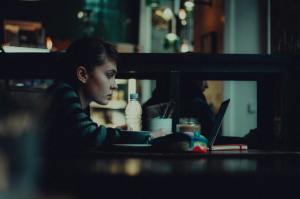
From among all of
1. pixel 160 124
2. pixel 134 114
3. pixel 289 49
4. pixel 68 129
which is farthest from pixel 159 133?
pixel 289 49

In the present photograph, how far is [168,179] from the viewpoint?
696 mm

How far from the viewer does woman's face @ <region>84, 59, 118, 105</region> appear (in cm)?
141

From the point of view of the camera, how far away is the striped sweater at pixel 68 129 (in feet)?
3.81

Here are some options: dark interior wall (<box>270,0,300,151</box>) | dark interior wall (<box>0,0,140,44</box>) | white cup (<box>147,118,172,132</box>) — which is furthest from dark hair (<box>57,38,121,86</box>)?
dark interior wall (<box>0,0,140,44</box>)

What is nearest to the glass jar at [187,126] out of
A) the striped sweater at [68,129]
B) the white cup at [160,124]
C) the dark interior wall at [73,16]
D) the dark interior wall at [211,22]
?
the white cup at [160,124]

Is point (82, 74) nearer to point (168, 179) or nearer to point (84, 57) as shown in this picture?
point (84, 57)

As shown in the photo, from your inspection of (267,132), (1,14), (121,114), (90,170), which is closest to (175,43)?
(121,114)

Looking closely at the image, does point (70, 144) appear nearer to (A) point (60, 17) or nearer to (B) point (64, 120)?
(B) point (64, 120)

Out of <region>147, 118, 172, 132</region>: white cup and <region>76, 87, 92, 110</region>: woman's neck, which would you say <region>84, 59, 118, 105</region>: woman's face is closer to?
<region>76, 87, 92, 110</region>: woman's neck

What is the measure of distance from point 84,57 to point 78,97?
0.22m

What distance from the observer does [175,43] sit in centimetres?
586

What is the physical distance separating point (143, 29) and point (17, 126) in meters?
5.97

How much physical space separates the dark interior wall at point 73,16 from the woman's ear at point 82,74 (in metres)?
4.77

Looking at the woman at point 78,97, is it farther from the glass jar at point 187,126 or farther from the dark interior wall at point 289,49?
the dark interior wall at point 289,49
